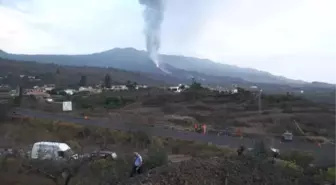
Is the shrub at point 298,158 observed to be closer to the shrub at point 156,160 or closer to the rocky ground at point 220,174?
the shrub at point 156,160

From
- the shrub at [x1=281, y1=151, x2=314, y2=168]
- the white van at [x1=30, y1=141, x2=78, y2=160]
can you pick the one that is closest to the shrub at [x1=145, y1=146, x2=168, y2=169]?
the white van at [x1=30, y1=141, x2=78, y2=160]

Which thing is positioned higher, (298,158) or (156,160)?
(156,160)

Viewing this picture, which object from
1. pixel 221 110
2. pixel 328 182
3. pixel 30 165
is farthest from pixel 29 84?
pixel 328 182

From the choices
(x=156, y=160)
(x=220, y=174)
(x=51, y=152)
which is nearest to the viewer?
(x=220, y=174)

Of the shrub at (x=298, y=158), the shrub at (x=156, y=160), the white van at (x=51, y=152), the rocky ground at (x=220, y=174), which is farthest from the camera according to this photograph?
the white van at (x=51, y=152)

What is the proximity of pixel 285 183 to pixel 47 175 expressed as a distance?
11.2 meters

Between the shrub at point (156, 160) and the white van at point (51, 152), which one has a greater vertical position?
the shrub at point (156, 160)

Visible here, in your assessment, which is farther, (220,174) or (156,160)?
(156,160)

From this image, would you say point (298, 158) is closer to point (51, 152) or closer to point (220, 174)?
point (220, 174)

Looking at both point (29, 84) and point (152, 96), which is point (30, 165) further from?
point (29, 84)

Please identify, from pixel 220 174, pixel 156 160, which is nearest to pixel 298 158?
pixel 156 160

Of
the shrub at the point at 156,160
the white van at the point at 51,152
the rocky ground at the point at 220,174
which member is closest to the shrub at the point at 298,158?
the shrub at the point at 156,160


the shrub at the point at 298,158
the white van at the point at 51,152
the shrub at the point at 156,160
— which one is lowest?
the white van at the point at 51,152

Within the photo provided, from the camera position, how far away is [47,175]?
69.6 feet
